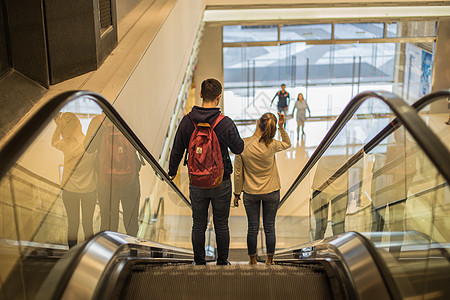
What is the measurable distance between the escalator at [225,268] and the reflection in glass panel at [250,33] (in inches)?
467

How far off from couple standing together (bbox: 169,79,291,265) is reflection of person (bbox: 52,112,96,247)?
158 cm

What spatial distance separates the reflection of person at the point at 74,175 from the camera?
8.43ft

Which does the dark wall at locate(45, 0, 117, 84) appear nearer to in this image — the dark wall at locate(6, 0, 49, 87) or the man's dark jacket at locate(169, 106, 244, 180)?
the dark wall at locate(6, 0, 49, 87)

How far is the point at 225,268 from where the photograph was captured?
3.47 meters

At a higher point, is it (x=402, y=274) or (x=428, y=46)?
(x=428, y=46)

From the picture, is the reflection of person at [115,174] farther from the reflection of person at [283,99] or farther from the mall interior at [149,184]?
the reflection of person at [283,99]

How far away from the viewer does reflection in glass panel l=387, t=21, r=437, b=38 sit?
16203mm

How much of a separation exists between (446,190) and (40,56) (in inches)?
142

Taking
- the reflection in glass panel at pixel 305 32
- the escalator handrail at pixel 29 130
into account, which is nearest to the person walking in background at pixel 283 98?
the reflection in glass panel at pixel 305 32

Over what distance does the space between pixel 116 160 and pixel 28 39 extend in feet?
5.58

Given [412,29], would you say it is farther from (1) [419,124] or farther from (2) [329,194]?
(1) [419,124]

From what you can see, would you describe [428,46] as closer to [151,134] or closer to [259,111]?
[259,111]

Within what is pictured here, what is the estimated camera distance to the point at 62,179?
2545mm

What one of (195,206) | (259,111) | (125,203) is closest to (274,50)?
(259,111)
